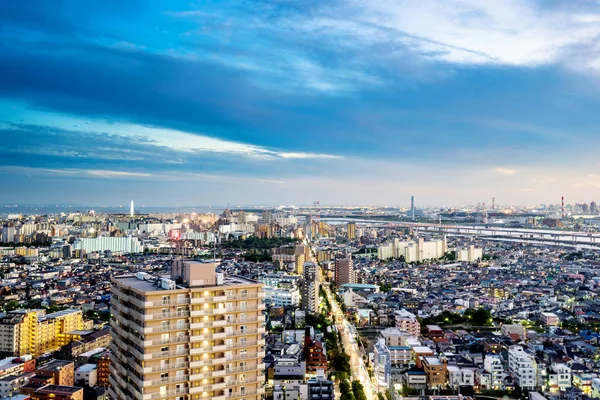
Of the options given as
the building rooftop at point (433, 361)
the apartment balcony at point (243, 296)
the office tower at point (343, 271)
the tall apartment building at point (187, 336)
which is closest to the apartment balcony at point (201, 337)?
the tall apartment building at point (187, 336)

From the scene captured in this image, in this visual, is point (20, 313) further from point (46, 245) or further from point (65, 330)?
point (46, 245)

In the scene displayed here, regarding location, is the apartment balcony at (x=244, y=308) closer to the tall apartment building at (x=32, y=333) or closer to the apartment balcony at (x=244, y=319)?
the apartment balcony at (x=244, y=319)

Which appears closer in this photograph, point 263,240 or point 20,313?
point 20,313

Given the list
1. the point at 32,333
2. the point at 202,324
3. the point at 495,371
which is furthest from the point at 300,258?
the point at 202,324

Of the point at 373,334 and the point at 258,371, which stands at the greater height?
the point at 258,371

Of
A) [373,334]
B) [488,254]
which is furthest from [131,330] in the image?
[488,254]

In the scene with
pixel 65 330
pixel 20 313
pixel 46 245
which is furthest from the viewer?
pixel 46 245

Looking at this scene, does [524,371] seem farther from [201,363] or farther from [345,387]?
[201,363]
